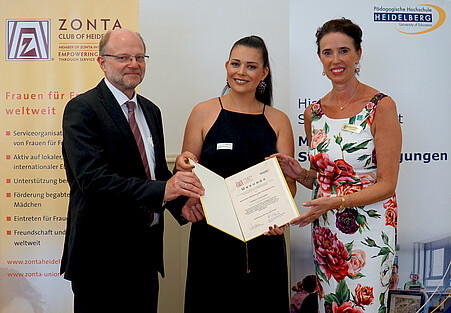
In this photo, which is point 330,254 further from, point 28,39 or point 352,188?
point 28,39

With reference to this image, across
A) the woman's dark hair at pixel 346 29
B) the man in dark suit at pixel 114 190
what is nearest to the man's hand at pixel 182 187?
the man in dark suit at pixel 114 190

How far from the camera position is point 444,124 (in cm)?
381

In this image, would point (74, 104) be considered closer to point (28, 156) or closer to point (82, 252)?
point (82, 252)

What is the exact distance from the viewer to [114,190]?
7.84 feet

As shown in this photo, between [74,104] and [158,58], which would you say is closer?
[74,104]

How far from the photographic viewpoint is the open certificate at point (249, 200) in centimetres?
252

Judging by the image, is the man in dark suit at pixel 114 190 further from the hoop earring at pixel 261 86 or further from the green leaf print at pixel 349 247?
the green leaf print at pixel 349 247

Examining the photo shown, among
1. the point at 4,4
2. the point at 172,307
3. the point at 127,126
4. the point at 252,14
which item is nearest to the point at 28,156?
the point at 4,4

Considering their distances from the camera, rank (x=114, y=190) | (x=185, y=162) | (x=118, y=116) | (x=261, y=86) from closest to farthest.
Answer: (x=114, y=190), (x=118, y=116), (x=185, y=162), (x=261, y=86)

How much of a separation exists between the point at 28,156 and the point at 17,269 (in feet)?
2.68

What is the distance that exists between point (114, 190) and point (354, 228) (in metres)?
1.30

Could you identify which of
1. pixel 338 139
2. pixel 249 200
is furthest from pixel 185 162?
pixel 338 139

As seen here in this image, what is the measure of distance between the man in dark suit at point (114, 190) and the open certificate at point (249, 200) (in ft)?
0.48

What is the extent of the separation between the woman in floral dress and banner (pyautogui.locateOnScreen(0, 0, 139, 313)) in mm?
1549
